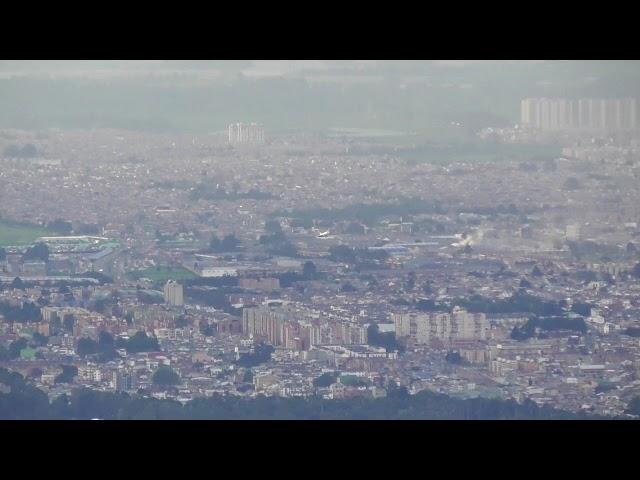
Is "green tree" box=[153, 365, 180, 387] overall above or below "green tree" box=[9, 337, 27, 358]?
below

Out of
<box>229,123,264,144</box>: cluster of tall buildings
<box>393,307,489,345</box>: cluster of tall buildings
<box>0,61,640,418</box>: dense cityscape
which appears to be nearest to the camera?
<box>0,61,640,418</box>: dense cityscape

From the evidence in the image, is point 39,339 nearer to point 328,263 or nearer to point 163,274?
point 163,274

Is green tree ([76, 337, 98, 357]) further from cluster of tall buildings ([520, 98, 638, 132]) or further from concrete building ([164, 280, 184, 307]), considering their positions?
cluster of tall buildings ([520, 98, 638, 132])

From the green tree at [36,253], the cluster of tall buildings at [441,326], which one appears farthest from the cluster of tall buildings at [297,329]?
the green tree at [36,253]

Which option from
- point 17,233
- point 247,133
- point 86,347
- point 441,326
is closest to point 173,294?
point 86,347

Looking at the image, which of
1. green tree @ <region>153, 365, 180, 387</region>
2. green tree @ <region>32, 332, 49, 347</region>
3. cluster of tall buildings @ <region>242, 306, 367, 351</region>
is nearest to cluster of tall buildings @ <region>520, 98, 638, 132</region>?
cluster of tall buildings @ <region>242, 306, 367, 351</region>

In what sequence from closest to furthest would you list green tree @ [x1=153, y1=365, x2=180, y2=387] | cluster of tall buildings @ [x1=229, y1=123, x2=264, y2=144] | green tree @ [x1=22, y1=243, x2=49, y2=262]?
green tree @ [x1=153, y1=365, x2=180, y2=387] → green tree @ [x1=22, y1=243, x2=49, y2=262] → cluster of tall buildings @ [x1=229, y1=123, x2=264, y2=144]

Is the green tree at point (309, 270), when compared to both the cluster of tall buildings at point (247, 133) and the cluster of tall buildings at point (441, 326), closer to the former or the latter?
the cluster of tall buildings at point (441, 326)
